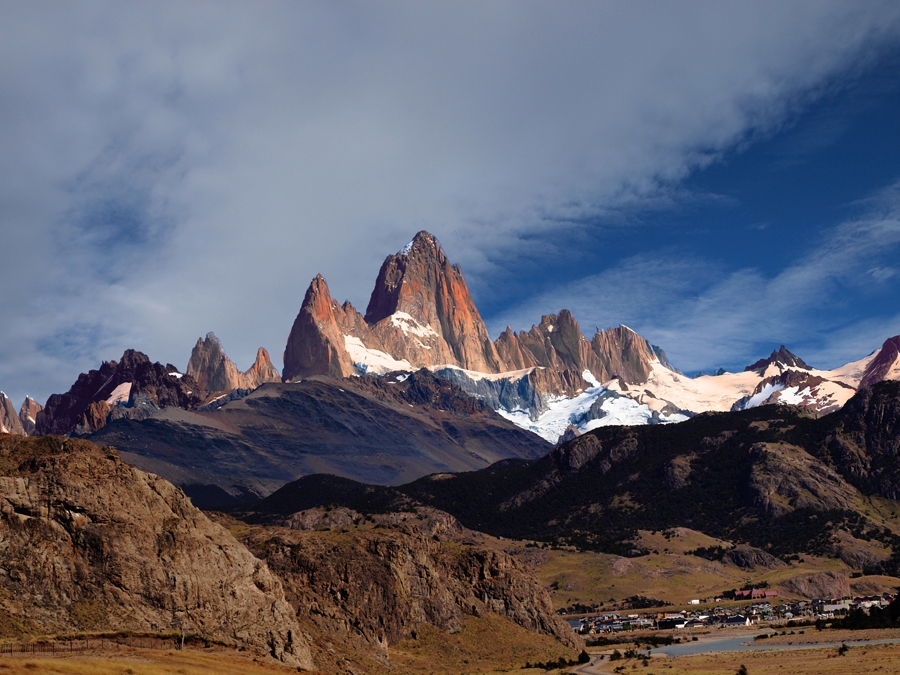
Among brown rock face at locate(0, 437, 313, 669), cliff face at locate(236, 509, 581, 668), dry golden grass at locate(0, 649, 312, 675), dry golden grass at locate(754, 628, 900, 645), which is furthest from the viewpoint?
dry golden grass at locate(754, 628, 900, 645)

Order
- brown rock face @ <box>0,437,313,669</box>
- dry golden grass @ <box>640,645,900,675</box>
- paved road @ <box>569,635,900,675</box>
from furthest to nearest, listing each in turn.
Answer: paved road @ <box>569,635,900,675</box> → dry golden grass @ <box>640,645,900,675</box> → brown rock face @ <box>0,437,313,669</box>

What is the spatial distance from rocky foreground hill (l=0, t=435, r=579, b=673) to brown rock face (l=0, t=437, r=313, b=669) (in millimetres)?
93

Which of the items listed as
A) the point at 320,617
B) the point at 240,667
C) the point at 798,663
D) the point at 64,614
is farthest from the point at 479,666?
the point at 64,614

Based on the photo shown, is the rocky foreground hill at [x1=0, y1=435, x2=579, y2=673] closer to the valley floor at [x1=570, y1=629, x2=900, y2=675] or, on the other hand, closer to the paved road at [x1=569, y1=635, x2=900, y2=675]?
the paved road at [x1=569, y1=635, x2=900, y2=675]

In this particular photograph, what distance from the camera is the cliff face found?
118 m

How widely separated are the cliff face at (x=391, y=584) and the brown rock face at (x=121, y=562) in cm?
1834

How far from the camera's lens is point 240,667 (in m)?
80.6

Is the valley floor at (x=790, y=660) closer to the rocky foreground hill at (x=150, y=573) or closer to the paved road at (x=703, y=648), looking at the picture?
the paved road at (x=703, y=648)

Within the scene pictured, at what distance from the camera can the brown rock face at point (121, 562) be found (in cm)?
8200

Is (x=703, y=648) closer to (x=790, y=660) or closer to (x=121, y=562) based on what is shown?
(x=790, y=660)

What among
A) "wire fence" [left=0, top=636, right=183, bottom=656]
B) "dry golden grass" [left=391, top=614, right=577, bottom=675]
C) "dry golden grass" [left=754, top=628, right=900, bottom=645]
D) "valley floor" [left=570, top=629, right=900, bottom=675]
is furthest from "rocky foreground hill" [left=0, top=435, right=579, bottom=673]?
"dry golden grass" [left=754, top=628, right=900, bottom=645]

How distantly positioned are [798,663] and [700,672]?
12.7 m

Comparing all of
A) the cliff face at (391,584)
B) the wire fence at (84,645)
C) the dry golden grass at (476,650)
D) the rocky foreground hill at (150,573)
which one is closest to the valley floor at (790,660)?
the dry golden grass at (476,650)

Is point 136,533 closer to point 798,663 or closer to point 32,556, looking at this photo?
point 32,556
